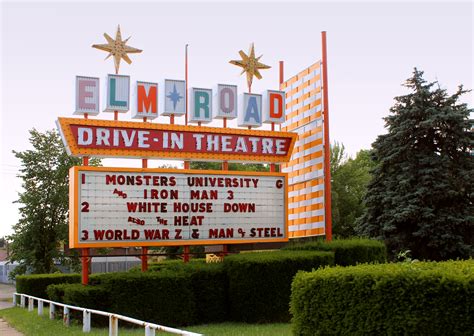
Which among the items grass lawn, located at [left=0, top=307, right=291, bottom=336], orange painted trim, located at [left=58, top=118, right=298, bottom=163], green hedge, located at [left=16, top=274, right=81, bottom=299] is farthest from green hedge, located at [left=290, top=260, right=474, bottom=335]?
green hedge, located at [left=16, top=274, right=81, bottom=299]

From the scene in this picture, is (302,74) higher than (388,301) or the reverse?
higher

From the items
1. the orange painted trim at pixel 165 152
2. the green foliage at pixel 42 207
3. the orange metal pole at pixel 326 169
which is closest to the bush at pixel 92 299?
the orange painted trim at pixel 165 152

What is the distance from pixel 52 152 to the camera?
40.0m

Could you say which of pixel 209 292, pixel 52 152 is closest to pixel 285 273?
pixel 209 292

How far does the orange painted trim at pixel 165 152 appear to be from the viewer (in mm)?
18812

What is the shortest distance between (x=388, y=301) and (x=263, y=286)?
8.14 meters

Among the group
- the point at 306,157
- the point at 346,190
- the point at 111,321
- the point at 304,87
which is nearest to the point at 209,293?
the point at 306,157

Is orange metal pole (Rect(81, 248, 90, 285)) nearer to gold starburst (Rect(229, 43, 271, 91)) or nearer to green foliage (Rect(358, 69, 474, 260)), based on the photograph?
gold starburst (Rect(229, 43, 271, 91))

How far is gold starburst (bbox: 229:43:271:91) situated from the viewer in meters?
22.6

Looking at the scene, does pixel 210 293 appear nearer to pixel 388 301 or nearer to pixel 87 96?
pixel 87 96

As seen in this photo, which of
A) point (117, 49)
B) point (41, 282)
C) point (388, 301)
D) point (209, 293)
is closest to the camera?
point (388, 301)

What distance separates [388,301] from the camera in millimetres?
9195

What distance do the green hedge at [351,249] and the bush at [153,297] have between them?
3926 mm

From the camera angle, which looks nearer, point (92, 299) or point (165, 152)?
point (92, 299)
